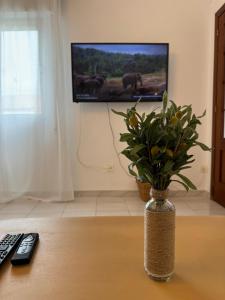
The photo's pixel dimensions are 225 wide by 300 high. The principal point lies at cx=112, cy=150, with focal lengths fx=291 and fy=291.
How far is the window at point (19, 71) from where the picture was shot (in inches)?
141

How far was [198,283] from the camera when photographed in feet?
2.41


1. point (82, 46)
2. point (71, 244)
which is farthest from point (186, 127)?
point (82, 46)

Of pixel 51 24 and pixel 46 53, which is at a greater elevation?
pixel 51 24

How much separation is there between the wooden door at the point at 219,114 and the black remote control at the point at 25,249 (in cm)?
297

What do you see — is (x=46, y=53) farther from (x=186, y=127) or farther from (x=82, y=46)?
(x=186, y=127)

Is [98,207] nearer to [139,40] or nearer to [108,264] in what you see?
[139,40]

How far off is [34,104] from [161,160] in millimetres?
3224

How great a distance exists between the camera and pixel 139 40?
3748 mm

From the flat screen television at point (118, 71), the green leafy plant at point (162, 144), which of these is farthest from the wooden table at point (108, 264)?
the flat screen television at point (118, 71)

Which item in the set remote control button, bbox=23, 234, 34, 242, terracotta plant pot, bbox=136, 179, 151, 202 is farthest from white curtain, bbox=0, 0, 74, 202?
remote control button, bbox=23, 234, 34, 242

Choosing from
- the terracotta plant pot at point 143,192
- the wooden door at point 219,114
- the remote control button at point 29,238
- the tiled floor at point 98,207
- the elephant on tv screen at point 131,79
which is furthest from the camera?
the elephant on tv screen at point 131,79

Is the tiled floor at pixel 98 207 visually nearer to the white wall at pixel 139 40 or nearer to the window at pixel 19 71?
the white wall at pixel 139 40

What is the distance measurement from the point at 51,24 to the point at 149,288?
3489 mm

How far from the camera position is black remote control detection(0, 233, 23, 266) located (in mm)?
855
